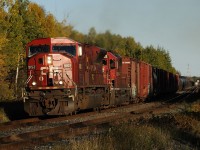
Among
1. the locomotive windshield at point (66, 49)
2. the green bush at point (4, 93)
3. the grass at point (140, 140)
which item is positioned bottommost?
the grass at point (140, 140)

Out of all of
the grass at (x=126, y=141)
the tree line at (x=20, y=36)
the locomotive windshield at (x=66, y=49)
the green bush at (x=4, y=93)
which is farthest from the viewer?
the green bush at (x=4, y=93)

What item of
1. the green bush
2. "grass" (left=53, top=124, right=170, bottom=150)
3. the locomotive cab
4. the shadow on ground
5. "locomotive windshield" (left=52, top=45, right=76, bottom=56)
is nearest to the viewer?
"grass" (left=53, top=124, right=170, bottom=150)

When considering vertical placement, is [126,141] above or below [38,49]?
below

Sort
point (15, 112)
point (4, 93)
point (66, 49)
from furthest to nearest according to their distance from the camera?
1. point (4, 93)
2. point (15, 112)
3. point (66, 49)

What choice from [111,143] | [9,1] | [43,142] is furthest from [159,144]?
[9,1]

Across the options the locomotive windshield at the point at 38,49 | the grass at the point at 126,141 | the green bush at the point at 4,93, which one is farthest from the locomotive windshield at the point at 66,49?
the green bush at the point at 4,93

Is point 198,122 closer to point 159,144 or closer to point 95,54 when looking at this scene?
point 159,144

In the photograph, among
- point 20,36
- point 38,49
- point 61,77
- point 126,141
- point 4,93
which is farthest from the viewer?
point 20,36

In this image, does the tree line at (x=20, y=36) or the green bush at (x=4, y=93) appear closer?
the tree line at (x=20, y=36)

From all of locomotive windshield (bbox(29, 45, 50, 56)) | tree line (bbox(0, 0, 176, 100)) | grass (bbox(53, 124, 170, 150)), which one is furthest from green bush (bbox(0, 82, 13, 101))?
grass (bbox(53, 124, 170, 150))

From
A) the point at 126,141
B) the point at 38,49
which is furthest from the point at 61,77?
the point at 126,141

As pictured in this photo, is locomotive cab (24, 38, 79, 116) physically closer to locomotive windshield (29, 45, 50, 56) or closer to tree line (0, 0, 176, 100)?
locomotive windshield (29, 45, 50, 56)

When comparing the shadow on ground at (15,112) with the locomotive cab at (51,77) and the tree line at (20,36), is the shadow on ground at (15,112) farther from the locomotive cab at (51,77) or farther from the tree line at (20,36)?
the tree line at (20,36)

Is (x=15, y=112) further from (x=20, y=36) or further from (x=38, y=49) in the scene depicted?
(x=20, y=36)
